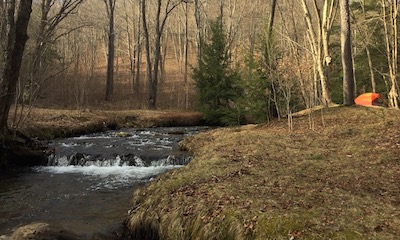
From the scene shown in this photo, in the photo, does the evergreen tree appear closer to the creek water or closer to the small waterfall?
the creek water

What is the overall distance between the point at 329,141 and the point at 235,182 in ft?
16.7

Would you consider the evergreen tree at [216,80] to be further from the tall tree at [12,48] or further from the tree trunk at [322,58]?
the tall tree at [12,48]

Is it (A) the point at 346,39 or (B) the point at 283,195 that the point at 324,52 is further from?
(B) the point at 283,195

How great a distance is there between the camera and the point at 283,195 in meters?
Result: 5.47

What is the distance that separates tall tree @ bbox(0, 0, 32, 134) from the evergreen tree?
13986 millimetres

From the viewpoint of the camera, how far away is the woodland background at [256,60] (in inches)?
546

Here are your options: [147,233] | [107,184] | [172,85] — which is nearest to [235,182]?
[147,233]

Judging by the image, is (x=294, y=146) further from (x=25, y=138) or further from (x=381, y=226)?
(x=25, y=138)

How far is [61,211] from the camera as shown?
7.17m

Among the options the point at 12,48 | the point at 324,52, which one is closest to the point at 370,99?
the point at 324,52

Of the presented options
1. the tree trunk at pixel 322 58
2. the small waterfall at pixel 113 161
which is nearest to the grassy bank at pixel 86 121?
the small waterfall at pixel 113 161

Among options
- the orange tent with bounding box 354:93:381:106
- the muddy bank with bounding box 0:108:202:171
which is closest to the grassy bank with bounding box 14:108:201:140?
the muddy bank with bounding box 0:108:202:171

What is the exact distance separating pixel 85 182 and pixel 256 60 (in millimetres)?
10808

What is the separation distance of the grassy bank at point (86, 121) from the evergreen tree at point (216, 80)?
4.64 ft
